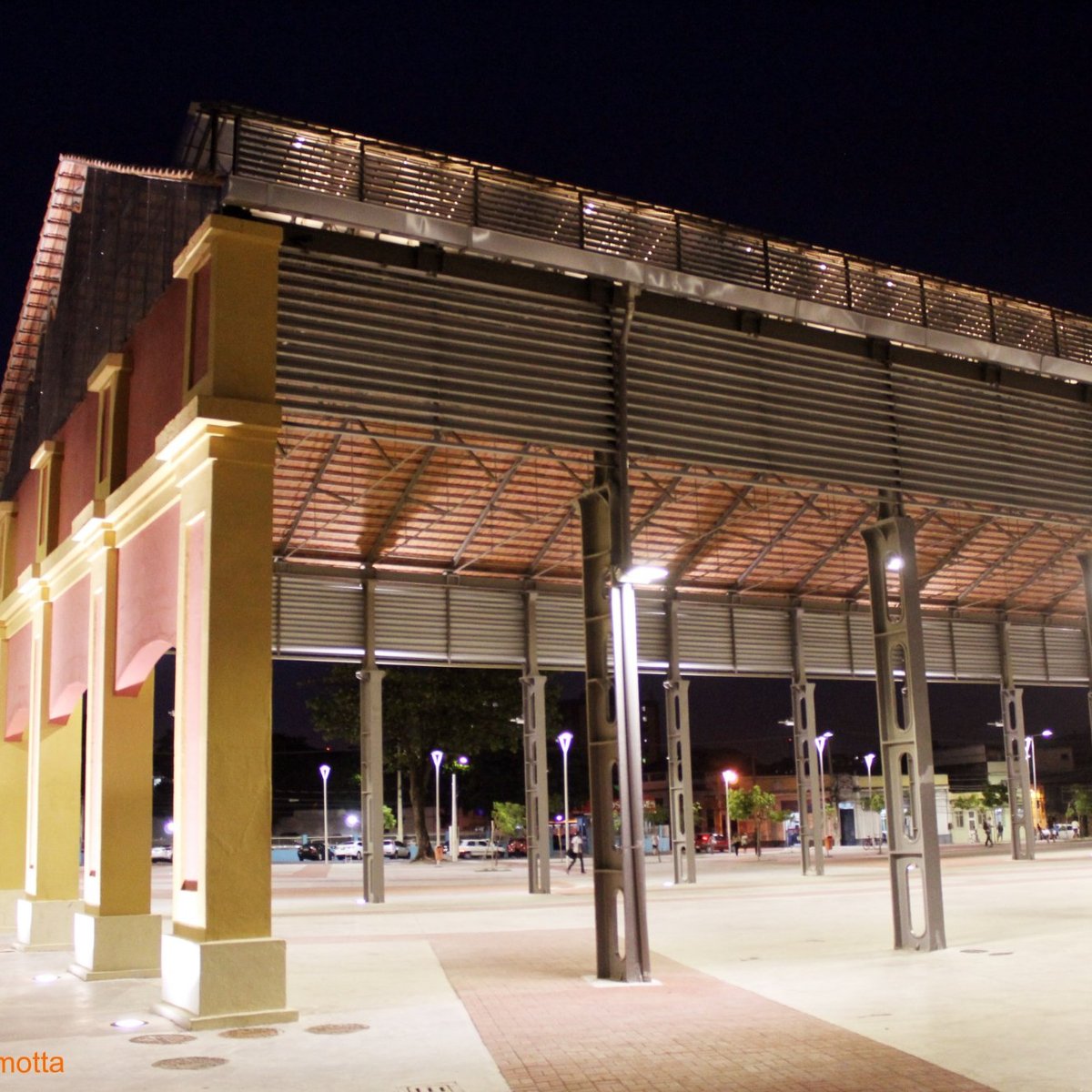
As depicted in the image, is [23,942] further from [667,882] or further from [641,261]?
[667,882]

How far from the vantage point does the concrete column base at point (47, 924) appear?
57.9 ft

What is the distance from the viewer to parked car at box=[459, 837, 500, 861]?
59641 mm

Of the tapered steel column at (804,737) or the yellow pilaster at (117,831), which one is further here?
the tapered steel column at (804,737)

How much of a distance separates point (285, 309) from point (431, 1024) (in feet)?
22.2

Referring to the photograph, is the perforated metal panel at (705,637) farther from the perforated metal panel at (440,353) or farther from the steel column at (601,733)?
the perforated metal panel at (440,353)

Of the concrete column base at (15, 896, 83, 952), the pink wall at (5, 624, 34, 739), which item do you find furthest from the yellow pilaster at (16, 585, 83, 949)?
the pink wall at (5, 624, 34, 739)

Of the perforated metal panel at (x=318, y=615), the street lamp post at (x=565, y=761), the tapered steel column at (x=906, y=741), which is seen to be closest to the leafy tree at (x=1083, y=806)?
the street lamp post at (x=565, y=761)

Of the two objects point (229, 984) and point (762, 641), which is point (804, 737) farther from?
point (229, 984)

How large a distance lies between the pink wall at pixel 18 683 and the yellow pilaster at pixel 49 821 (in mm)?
1159

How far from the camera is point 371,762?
27188mm

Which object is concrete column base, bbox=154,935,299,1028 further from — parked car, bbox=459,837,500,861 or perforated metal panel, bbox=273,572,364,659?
parked car, bbox=459,837,500,861

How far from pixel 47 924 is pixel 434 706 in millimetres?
33384

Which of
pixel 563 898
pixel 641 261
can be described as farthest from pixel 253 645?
pixel 563 898

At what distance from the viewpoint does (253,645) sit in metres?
11.4
